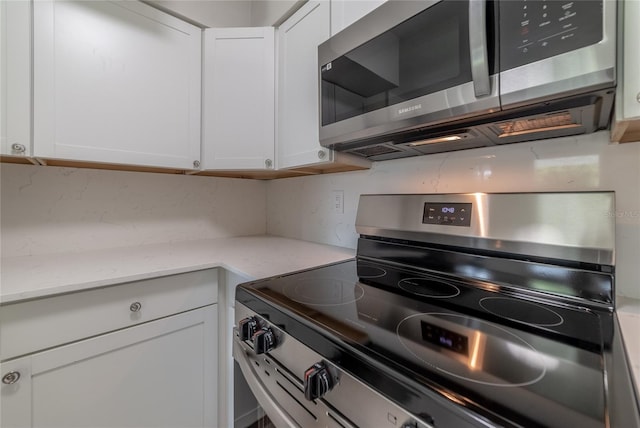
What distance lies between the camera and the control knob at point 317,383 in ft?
1.64

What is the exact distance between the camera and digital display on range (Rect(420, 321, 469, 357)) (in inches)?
19.3

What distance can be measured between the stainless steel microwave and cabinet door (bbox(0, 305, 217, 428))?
991 mm

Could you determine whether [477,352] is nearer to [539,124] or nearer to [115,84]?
[539,124]

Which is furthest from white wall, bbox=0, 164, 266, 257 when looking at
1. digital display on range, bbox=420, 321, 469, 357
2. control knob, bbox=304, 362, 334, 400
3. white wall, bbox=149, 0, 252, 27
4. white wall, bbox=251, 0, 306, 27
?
digital display on range, bbox=420, 321, 469, 357

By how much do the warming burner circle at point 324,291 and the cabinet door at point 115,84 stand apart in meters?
0.94

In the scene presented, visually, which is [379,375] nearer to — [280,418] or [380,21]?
[280,418]

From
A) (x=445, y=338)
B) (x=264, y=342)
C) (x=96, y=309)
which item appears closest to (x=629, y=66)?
(x=445, y=338)

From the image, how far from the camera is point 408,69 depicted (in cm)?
77

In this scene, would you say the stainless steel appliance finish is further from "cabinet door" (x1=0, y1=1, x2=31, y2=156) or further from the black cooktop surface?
"cabinet door" (x1=0, y1=1, x2=31, y2=156)

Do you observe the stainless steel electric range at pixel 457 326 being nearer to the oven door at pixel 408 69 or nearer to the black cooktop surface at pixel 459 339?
the black cooktop surface at pixel 459 339

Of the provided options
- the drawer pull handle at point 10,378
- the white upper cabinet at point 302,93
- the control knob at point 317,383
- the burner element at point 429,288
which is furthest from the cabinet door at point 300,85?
the drawer pull handle at point 10,378

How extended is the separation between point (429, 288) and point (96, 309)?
109 centimetres

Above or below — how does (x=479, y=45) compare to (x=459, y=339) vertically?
above

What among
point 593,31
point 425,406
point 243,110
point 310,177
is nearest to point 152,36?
point 243,110
